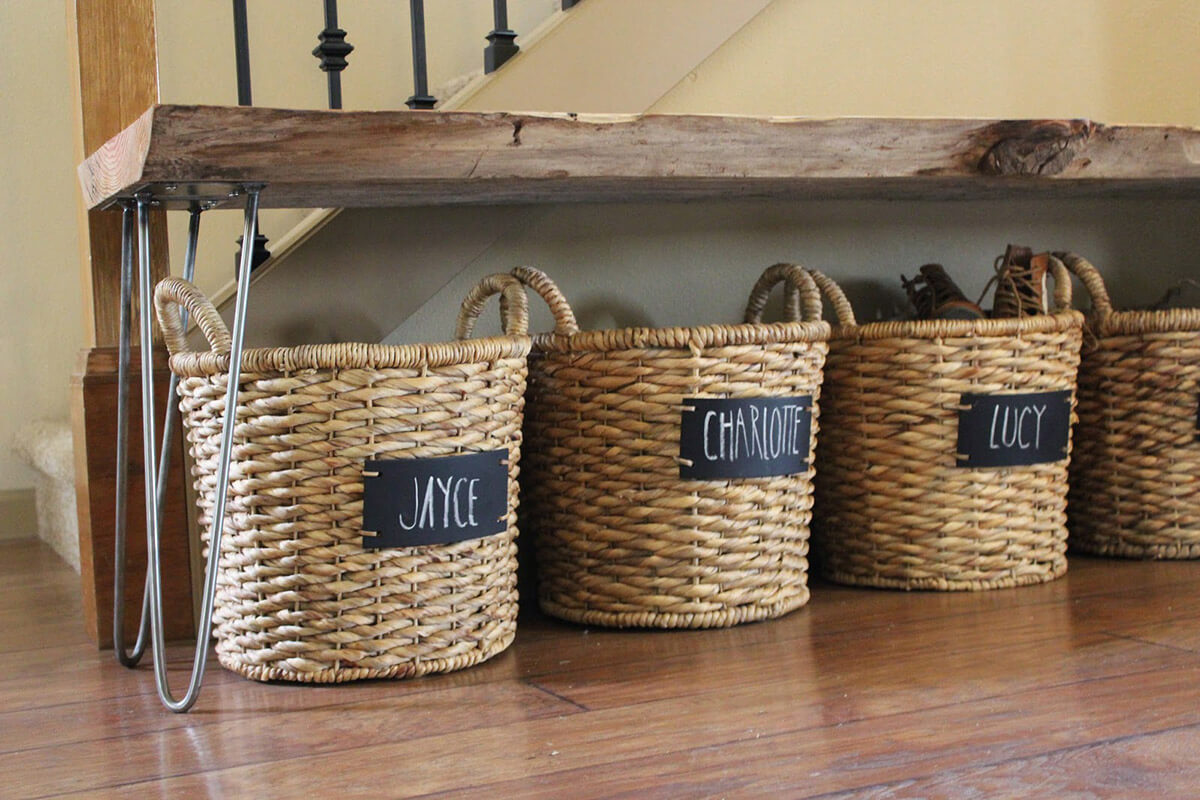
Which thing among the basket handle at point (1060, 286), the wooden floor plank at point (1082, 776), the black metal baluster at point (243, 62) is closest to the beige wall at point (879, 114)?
the black metal baluster at point (243, 62)

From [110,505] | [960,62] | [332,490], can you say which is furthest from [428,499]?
[960,62]

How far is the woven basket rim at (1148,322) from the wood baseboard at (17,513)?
1874 millimetres

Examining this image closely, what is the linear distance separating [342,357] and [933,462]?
2.28 ft

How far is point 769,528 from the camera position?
134 cm

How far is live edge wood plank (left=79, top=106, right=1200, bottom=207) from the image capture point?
3.43 feet

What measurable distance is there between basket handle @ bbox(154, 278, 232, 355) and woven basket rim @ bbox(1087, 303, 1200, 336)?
1072mm

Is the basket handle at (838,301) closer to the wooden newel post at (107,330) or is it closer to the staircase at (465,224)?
the staircase at (465,224)

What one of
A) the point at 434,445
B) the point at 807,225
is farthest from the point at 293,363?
the point at 807,225

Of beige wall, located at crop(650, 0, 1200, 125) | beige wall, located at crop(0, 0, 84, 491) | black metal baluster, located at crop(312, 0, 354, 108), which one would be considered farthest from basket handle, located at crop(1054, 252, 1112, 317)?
beige wall, located at crop(0, 0, 84, 491)

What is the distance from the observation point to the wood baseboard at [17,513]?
236 cm

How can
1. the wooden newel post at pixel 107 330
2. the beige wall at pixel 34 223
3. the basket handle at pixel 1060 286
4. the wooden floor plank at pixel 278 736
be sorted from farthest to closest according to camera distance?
1. the beige wall at pixel 34 223
2. the basket handle at pixel 1060 286
3. the wooden newel post at pixel 107 330
4. the wooden floor plank at pixel 278 736

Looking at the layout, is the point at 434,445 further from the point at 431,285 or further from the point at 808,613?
the point at 808,613

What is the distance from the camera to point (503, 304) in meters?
1.40

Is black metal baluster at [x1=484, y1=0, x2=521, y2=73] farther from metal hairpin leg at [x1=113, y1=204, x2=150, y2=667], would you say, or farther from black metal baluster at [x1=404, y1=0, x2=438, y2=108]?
metal hairpin leg at [x1=113, y1=204, x2=150, y2=667]
